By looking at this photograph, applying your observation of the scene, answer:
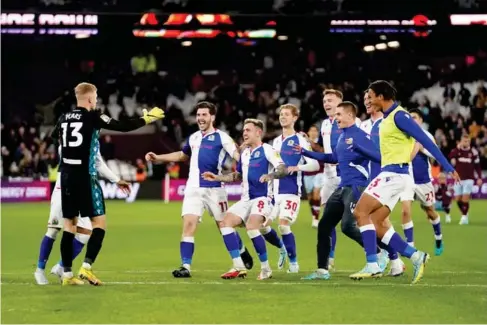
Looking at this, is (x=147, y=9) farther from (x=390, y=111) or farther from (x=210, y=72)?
(x=390, y=111)

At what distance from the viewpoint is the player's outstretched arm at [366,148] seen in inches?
453

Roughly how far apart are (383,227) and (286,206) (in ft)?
6.48

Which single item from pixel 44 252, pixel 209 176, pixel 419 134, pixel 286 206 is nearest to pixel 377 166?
pixel 286 206

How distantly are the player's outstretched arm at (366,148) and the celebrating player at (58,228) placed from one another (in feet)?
9.10

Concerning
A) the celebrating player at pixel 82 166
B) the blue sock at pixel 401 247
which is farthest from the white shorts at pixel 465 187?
the celebrating player at pixel 82 166

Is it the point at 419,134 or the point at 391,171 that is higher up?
the point at 419,134

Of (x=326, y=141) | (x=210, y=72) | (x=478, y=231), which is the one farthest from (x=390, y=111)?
(x=210, y=72)

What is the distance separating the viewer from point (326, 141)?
14.0 metres

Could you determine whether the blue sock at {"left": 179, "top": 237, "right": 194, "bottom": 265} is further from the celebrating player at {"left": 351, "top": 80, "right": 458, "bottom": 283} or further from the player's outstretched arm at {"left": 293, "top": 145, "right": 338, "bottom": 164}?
the celebrating player at {"left": 351, "top": 80, "right": 458, "bottom": 283}

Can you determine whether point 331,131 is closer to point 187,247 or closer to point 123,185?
point 187,247

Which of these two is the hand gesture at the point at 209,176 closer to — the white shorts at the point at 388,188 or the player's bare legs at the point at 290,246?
the player's bare legs at the point at 290,246

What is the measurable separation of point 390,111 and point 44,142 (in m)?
27.1

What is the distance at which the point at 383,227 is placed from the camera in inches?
442

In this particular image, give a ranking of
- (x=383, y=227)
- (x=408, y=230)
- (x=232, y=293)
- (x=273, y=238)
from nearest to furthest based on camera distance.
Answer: (x=232, y=293)
(x=383, y=227)
(x=273, y=238)
(x=408, y=230)
